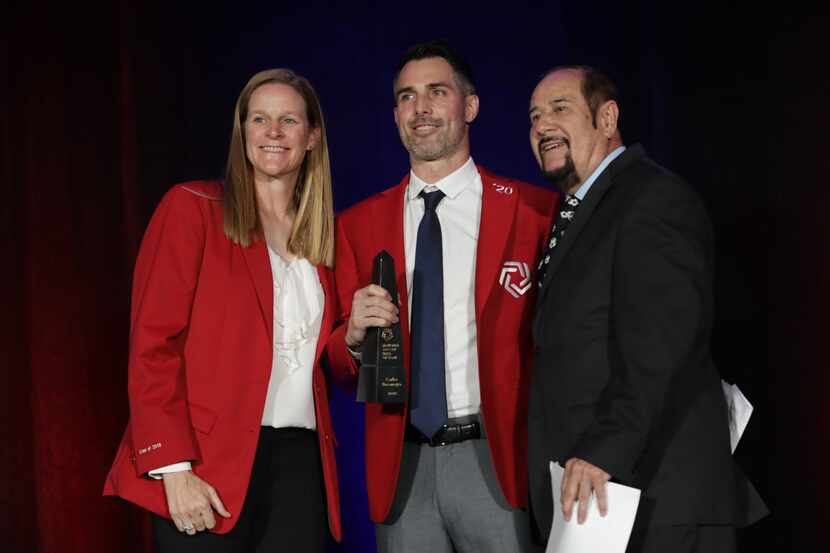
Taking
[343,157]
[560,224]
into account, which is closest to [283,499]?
[560,224]

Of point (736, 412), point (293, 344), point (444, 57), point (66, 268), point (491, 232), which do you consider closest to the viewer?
point (736, 412)

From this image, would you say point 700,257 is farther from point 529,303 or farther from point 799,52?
point 799,52

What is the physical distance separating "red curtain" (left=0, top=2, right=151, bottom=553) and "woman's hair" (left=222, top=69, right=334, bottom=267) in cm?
78

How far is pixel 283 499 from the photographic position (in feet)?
7.75

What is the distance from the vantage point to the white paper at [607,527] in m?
1.79

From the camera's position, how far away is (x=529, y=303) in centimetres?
252

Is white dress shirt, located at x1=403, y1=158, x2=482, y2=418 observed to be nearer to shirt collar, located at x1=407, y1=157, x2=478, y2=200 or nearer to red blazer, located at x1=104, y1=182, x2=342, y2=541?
shirt collar, located at x1=407, y1=157, x2=478, y2=200

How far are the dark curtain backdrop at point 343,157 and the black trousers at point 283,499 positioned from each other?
97 centimetres

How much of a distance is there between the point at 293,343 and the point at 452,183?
2.02 ft

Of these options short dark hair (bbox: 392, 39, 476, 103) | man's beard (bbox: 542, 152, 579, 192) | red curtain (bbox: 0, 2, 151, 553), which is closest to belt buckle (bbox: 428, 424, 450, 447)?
man's beard (bbox: 542, 152, 579, 192)

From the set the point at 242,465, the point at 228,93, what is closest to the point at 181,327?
the point at 242,465

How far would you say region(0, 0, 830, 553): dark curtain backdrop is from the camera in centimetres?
253

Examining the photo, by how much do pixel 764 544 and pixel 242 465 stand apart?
4.74 ft

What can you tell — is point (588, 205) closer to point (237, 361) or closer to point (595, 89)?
point (595, 89)
